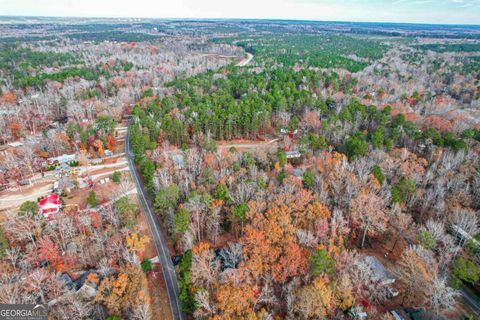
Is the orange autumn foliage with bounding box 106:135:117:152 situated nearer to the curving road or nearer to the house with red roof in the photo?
the curving road

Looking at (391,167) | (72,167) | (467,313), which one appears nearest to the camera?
(467,313)

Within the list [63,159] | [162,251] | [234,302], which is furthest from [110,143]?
[234,302]

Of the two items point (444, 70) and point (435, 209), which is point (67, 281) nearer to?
point (435, 209)

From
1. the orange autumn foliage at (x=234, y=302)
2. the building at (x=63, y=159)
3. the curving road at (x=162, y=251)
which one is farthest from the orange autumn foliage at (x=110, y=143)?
the orange autumn foliage at (x=234, y=302)

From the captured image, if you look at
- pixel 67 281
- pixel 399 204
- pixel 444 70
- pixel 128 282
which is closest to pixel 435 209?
pixel 399 204

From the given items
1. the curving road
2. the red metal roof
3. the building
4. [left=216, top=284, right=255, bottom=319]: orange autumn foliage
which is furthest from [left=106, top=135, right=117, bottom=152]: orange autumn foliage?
[left=216, top=284, right=255, bottom=319]: orange autumn foliage

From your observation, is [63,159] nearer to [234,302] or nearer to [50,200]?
[50,200]

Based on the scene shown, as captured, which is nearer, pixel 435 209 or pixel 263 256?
pixel 263 256
